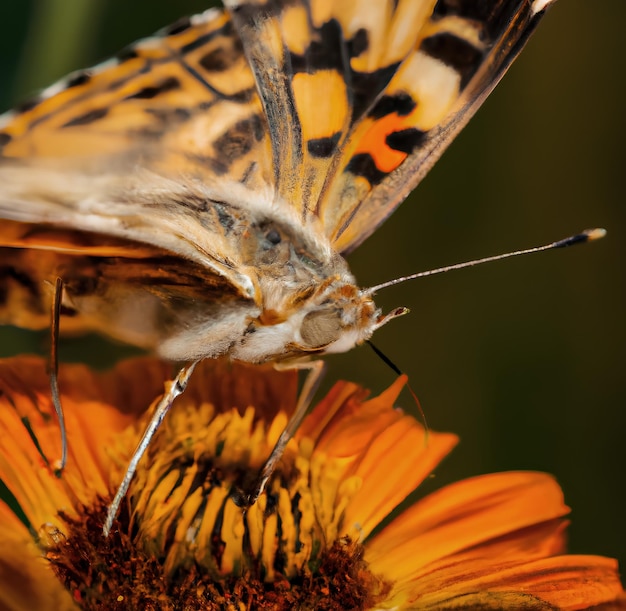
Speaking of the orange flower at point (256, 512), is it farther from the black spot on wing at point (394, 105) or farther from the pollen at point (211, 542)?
the black spot on wing at point (394, 105)

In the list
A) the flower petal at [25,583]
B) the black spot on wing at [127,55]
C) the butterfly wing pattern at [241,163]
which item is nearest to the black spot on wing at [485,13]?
the butterfly wing pattern at [241,163]

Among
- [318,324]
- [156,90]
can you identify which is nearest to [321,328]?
[318,324]

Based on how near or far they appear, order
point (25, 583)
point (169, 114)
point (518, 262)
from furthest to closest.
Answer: point (518, 262) < point (169, 114) < point (25, 583)

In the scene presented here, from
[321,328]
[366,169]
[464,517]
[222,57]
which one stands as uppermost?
[222,57]

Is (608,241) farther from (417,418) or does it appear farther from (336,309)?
(336,309)

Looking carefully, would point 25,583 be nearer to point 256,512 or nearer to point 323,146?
point 256,512

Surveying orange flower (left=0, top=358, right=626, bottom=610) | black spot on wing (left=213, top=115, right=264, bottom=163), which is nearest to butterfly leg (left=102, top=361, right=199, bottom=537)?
orange flower (left=0, top=358, right=626, bottom=610)
